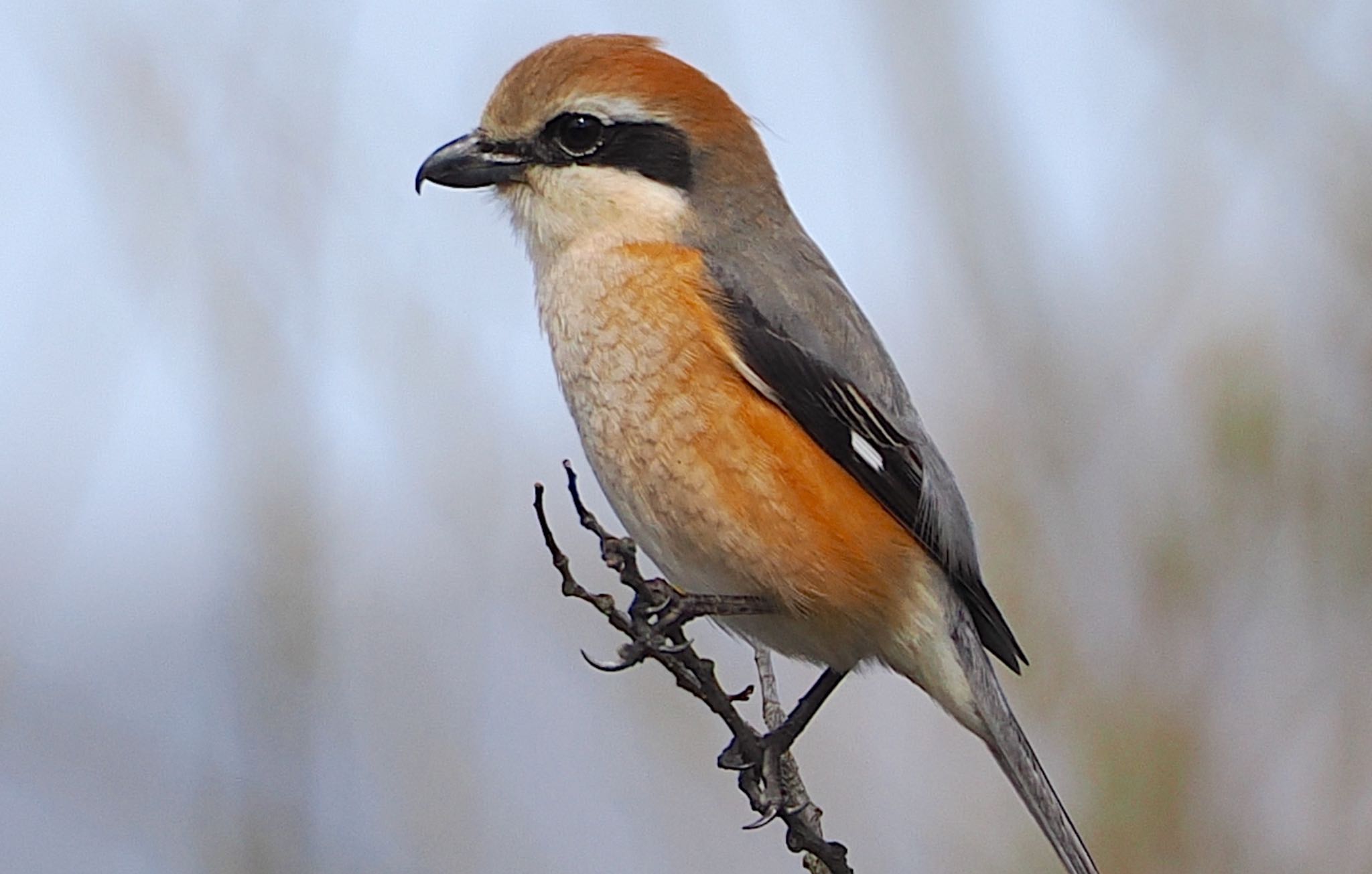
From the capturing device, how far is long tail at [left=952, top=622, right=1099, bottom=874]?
9.37ft

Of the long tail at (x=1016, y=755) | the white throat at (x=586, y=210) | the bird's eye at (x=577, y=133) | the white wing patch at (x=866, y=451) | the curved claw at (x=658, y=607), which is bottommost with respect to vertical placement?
the long tail at (x=1016, y=755)

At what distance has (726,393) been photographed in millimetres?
2893

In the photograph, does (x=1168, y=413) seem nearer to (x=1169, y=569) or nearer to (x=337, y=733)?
(x=1169, y=569)

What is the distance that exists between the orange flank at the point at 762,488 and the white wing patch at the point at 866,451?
0.04 meters

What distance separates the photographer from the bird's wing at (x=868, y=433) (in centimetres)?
295

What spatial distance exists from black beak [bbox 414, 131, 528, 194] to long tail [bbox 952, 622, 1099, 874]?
1.13m

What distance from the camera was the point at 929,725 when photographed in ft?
14.3

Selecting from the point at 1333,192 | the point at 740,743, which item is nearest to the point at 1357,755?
the point at 1333,192

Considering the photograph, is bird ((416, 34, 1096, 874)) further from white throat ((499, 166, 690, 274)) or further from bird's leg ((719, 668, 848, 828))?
bird's leg ((719, 668, 848, 828))

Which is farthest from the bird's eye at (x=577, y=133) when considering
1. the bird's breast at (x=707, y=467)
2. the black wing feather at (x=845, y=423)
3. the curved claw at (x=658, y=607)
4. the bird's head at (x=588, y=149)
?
the curved claw at (x=658, y=607)

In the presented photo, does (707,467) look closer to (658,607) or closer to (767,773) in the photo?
(658,607)

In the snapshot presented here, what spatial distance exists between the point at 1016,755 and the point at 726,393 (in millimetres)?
779

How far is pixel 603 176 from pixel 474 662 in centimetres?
147

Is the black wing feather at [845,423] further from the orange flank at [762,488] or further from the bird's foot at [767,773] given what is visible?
the bird's foot at [767,773]
